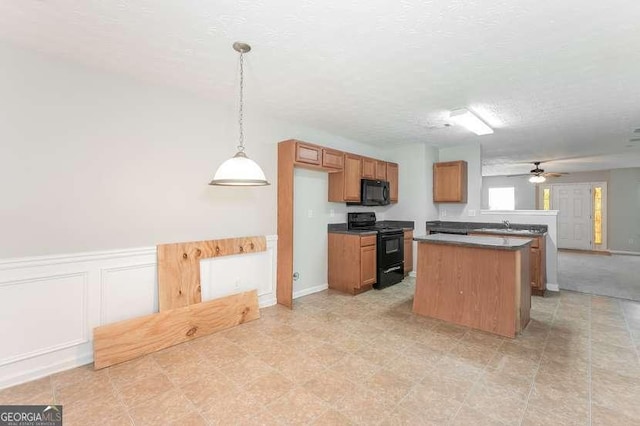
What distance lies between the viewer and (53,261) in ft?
8.04

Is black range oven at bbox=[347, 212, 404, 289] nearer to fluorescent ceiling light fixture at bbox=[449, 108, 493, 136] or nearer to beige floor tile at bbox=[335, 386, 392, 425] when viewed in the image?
fluorescent ceiling light fixture at bbox=[449, 108, 493, 136]

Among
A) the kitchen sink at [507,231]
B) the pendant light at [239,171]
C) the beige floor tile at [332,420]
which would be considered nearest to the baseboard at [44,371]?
the pendant light at [239,171]

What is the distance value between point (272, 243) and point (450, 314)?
2.35 m

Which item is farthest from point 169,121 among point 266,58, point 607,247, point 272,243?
point 607,247

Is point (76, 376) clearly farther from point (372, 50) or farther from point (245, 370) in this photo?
point (372, 50)

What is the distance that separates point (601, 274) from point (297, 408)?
22.8ft

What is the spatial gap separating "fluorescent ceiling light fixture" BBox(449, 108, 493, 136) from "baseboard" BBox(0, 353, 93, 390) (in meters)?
4.55

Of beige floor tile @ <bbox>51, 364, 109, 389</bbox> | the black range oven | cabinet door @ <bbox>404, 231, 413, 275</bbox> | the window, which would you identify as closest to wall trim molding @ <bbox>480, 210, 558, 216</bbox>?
cabinet door @ <bbox>404, 231, 413, 275</bbox>

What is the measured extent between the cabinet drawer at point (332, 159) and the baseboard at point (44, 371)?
3.36m

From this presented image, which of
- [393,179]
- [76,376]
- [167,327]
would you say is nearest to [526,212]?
[393,179]

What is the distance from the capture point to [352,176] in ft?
15.9

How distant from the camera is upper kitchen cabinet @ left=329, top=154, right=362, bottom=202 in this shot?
4.71m

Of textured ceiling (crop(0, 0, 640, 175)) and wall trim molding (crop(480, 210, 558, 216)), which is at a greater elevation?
textured ceiling (crop(0, 0, 640, 175))

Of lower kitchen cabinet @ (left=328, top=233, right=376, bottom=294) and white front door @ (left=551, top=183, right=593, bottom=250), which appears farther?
white front door @ (left=551, top=183, right=593, bottom=250)
